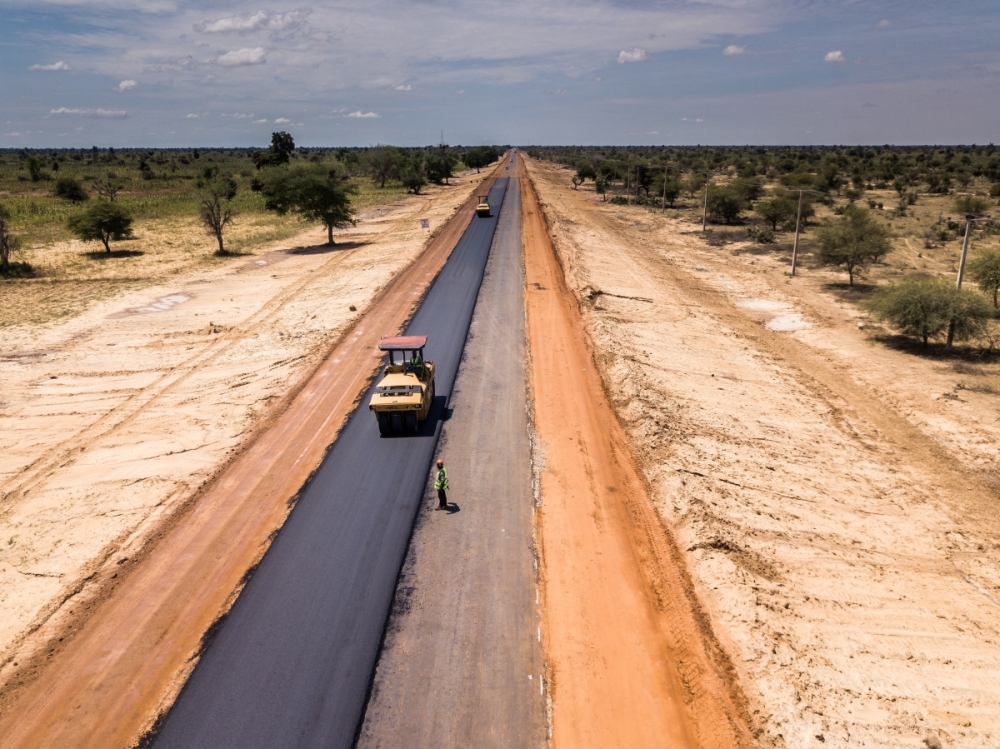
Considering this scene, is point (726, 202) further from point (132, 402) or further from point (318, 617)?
point (318, 617)

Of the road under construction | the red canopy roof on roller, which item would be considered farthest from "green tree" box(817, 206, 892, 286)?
the red canopy roof on roller

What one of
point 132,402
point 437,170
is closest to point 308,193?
point 132,402

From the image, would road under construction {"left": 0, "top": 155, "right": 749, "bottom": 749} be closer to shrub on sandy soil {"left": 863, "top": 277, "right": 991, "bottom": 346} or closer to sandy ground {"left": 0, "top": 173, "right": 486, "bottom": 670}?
sandy ground {"left": 0, "top": 173, "right": 486, "bottom": 670}

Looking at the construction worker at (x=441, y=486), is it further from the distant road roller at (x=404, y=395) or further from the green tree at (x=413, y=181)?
the green tree at (x=413, y=181)

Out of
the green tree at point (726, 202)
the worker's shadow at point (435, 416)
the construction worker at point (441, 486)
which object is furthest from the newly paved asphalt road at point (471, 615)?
the green tree at point (726, 202)

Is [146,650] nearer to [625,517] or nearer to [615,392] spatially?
[625,517]
